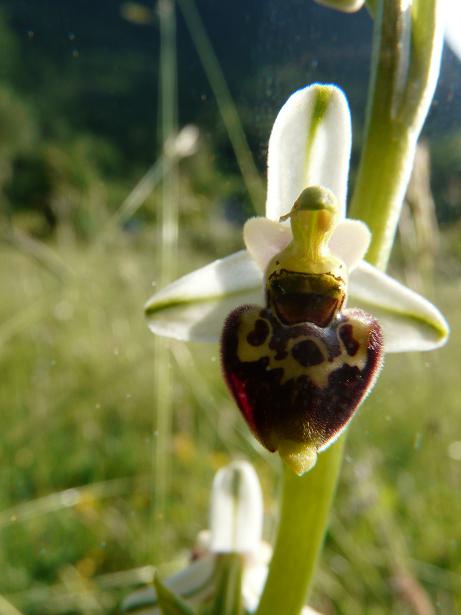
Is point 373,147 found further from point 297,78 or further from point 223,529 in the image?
point 223,529

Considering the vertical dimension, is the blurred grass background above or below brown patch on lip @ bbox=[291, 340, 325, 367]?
below

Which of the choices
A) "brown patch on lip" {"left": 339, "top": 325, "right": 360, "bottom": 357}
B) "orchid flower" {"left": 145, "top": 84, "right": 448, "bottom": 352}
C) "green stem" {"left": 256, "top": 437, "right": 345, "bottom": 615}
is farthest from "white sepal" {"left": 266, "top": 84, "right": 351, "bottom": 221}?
"green stem" {"left": 256, "top": 437, "right": 345, "bottom": 615}

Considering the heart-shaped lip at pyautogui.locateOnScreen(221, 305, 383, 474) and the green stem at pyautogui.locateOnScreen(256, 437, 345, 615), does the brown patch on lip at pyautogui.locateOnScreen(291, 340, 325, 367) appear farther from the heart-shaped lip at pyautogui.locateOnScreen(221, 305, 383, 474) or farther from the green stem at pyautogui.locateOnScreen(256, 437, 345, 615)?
the green stem at pyautogui.locateOnScreen(256, 437, 345, 615)

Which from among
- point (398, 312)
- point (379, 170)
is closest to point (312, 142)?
point (379, 170)

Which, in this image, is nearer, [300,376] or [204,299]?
[300,376]

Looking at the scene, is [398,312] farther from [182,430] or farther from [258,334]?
[182,430]

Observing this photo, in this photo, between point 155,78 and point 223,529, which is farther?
point 155,78

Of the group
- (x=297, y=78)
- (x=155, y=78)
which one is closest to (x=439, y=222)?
(x=297, y=78)
